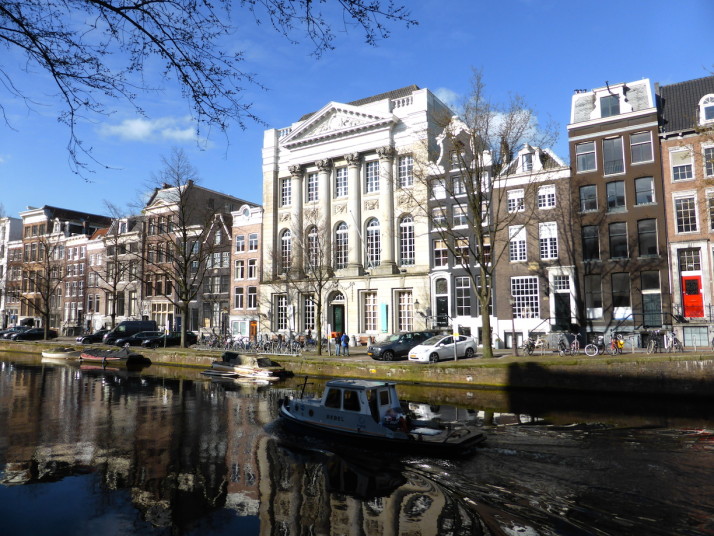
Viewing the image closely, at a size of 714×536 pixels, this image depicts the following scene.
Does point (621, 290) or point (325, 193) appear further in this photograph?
point (325, 193)

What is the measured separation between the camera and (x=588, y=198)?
3634 cm

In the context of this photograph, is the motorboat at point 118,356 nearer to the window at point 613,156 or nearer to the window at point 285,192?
the window at point 285,192

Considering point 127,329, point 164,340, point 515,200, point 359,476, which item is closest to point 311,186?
point 164,340

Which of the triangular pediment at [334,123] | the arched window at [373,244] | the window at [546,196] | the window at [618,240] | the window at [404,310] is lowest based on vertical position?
the window at [404,310]

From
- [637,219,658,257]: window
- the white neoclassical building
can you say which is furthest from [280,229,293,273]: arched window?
[637,219,658,257]: window

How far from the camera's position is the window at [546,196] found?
123 feet

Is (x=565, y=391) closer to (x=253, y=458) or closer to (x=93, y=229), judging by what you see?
(x=253, y=458)

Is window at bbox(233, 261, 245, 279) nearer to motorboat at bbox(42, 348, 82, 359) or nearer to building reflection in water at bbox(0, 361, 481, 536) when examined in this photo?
motorboat at bbox(42, 348, 82, 359)

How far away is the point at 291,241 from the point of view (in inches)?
2093

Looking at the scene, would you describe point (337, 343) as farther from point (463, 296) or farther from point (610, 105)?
point (610, 105)

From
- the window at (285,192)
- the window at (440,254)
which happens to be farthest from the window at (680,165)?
the window at (285,192)

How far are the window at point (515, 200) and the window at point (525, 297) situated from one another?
536 centimetres

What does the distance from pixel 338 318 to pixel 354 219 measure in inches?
387

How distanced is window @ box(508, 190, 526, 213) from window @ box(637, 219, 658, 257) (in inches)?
315
